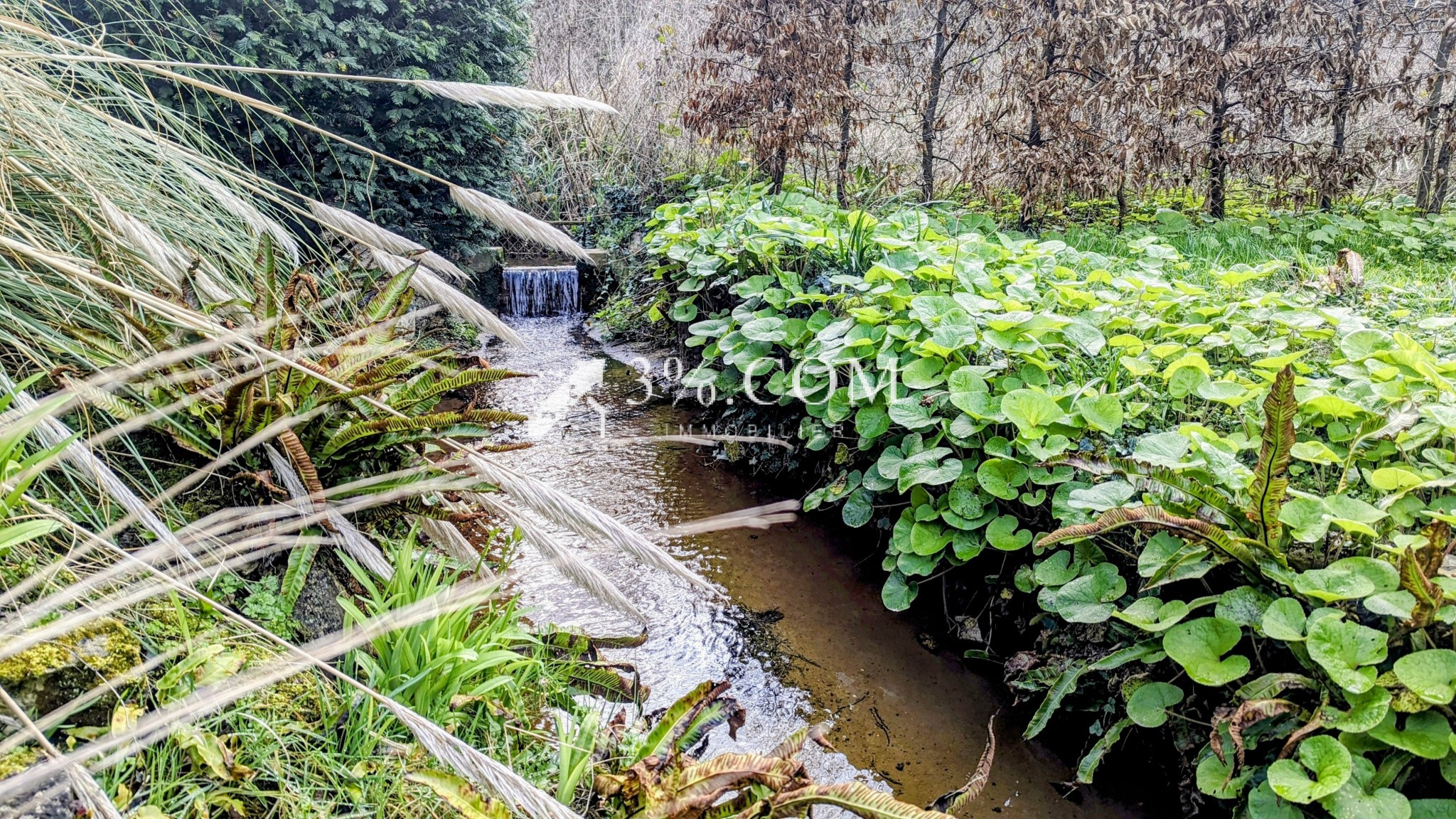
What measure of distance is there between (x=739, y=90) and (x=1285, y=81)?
12.3 ft

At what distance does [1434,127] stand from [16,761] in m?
7.36

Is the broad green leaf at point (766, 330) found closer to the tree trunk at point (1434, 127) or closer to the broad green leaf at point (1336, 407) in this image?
the broad green leaf at point (1336, 407)

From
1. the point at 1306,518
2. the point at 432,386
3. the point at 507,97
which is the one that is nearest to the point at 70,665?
the point at 432,386

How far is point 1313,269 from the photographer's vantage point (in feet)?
10.2

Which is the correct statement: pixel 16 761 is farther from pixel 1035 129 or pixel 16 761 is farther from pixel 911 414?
pixel 1035 129

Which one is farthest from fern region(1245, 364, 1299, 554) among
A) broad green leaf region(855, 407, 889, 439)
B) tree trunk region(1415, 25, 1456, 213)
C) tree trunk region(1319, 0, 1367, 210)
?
tree trunk region(1415, 25, 1456, 213)

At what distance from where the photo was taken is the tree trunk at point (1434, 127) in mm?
4965

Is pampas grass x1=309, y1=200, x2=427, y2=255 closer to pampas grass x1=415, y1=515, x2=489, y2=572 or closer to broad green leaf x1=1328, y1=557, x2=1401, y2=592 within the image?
pampas grass x1=415, y1=515, x2=489, y2=572

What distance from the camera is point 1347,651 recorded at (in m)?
1.30

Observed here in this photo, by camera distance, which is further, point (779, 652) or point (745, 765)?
point (779, 652)

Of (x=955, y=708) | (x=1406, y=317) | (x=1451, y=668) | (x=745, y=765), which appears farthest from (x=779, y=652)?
(x=1406, y=317)

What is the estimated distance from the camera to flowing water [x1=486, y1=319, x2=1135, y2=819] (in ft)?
6.16

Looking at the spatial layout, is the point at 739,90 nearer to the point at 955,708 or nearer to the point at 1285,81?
the point at 1285,81

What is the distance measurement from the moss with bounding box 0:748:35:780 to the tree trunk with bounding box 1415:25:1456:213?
7209 millimetres
